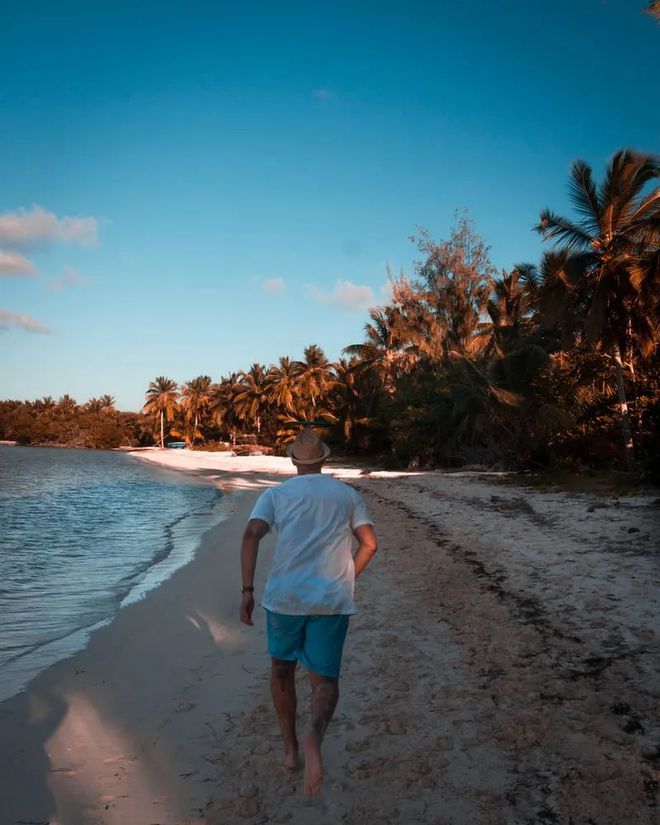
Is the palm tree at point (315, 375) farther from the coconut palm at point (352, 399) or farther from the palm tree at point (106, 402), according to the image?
the palm tree at point (106, 402)

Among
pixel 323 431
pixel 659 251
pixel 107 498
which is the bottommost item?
pixel 107 498

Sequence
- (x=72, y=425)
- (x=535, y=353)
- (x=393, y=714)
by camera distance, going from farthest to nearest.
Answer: (x=72, y=425)
(x=535, y=353)
(x=393, y=714)

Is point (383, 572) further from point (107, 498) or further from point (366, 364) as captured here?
point (366, 364)

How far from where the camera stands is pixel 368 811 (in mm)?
2748

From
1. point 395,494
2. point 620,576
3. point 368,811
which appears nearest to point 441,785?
point 368,811

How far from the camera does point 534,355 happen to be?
2255 centimetres

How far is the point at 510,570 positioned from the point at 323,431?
39166 mm

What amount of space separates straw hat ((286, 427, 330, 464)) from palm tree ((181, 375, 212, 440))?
78.2 meters

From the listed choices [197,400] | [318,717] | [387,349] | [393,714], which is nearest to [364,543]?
[318,717]

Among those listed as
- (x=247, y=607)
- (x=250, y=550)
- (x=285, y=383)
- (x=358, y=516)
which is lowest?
(x=247, y=607)

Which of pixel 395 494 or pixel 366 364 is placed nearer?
pixel 395 494

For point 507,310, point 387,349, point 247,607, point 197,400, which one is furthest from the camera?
point 197,400

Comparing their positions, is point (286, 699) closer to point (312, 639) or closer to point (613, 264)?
point (312, 639)

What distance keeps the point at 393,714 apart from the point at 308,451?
1966 millimetres
